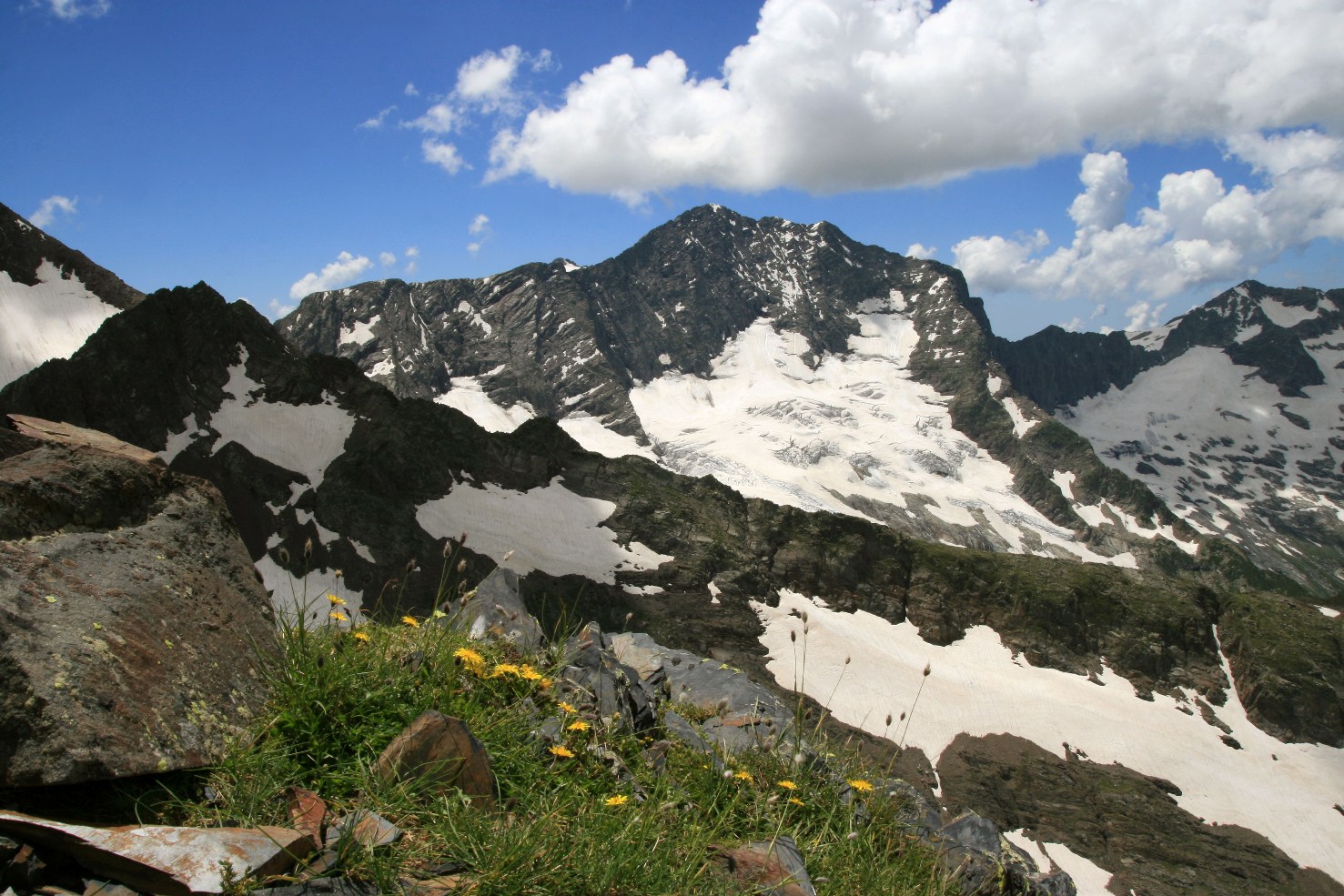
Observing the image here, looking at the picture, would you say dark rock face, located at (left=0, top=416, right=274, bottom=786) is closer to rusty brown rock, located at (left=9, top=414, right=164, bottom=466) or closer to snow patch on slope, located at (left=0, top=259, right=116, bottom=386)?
rusty brown rock, located at (left=9, top=414, right=164, bottom=466)

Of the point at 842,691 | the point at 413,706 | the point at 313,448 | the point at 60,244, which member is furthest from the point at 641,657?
the point at 60,244

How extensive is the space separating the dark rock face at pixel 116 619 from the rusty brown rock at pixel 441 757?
3.22 ft

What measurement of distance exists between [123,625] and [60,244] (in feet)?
480

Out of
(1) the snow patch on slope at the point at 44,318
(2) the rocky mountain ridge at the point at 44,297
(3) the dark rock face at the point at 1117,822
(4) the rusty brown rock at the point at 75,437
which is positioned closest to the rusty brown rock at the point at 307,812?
(4) the rusty brown rock at the point at 75,437

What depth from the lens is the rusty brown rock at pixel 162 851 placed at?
136 inches

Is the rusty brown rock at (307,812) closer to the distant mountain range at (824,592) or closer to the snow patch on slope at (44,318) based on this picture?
the distant mountain range at (824,592)

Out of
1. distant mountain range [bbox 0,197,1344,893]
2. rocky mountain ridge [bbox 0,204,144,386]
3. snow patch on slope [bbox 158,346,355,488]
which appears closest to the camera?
distant mountain range [bbox 0,197,1344,893]

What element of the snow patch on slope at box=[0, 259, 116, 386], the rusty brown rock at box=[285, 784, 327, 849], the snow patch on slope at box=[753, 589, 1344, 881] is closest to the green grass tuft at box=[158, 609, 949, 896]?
the rusty brown rock at box=[285, 784, 327, 849]

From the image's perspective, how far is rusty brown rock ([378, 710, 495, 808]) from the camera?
4.64 meters

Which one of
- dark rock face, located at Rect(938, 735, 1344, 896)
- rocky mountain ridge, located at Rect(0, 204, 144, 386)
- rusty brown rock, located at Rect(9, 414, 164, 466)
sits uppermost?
rocky mountain ridge, located at Rect(0, 204, 144, 386)

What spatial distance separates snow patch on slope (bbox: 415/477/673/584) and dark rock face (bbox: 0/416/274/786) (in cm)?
7243

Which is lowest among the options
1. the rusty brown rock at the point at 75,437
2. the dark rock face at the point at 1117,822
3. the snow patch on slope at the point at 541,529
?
the dark rock face at the point at 1117,822

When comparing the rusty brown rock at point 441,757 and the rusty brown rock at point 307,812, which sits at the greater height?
the rusty brown rock at point 441,757

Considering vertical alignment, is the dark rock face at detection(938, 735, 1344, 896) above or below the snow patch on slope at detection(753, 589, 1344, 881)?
below
